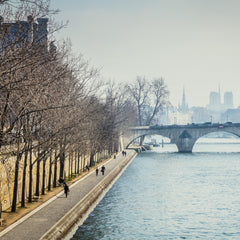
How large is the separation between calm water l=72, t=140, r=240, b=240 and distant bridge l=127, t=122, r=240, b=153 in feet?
127

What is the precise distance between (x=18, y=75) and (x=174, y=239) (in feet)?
43.4

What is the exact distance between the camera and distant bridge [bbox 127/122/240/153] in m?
95.9

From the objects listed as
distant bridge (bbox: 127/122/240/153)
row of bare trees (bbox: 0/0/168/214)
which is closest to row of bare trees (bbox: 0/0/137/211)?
row of bare trees (bbox: 0/0/168/214)

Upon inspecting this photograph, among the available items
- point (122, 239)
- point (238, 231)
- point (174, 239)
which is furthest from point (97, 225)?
point (238, 231)

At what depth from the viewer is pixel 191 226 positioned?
2939 cm

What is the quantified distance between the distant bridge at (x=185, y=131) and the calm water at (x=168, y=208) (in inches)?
1525

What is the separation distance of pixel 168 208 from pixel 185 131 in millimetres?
64307

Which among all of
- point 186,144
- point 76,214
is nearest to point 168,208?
point 76,214

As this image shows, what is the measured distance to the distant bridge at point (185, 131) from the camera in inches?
3777

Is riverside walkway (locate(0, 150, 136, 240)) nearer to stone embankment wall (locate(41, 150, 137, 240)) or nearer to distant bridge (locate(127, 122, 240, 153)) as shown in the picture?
stone embankment wall (locate(41, 150, 137, 240))

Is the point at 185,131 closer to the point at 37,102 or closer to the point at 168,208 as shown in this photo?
the point at 168,208

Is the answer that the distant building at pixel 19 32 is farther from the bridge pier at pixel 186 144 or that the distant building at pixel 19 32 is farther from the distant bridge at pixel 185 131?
the bridge pier at pixel 186 144

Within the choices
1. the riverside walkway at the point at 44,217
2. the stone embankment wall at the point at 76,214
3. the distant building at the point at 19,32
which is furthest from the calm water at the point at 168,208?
the distant building at the point at 19,32

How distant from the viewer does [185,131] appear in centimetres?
9856
